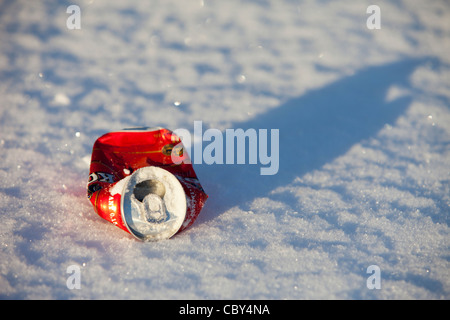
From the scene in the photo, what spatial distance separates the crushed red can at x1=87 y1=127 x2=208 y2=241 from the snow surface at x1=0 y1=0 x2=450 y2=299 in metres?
0.06

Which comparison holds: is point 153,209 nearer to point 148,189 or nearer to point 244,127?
point 148,189

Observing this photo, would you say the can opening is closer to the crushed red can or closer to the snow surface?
the crushed red can

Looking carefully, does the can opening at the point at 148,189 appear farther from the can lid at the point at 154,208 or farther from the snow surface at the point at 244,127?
the snow surface at the point at 244,127

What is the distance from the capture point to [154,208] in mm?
1131

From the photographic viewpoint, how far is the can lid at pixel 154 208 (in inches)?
44.1

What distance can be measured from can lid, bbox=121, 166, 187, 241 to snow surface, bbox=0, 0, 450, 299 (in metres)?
0.05

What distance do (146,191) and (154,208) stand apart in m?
0.08

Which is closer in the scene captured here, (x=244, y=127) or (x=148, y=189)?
(x=148, y=189)

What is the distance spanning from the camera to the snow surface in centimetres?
109

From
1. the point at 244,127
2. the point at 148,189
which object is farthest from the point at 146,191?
the point at 244,127

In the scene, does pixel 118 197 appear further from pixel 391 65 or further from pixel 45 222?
pixel 391 65

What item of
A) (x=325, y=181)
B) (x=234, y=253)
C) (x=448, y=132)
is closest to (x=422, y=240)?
(x=325, y=181)

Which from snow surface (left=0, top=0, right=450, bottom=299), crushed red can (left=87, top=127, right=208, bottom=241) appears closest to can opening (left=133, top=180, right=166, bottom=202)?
crushed red can (left=87, top=127, right=208, bottom=241)

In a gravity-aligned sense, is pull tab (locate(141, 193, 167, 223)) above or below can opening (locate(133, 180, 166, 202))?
below
